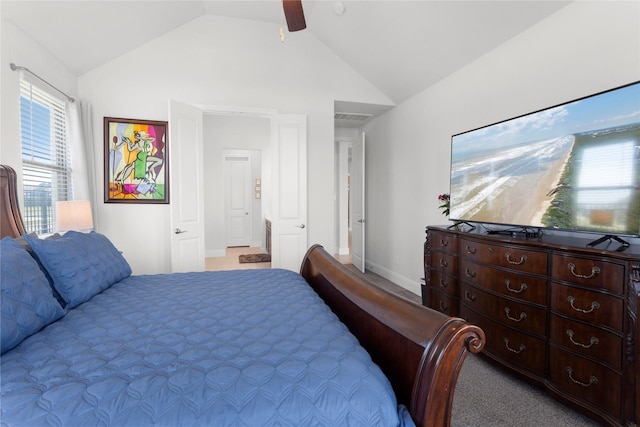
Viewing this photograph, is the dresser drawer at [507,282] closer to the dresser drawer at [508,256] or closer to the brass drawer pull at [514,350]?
the dresser drawer at [508,256]

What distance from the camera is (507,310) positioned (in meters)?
2.12

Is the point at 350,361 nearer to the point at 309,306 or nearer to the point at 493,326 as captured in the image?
the point at 309,306

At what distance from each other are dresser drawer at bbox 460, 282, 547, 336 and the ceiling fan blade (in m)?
2.31

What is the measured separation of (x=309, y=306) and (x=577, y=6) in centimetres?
279

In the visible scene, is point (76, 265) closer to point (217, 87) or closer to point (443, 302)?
point (443, 302)

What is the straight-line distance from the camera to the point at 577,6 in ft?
7.11

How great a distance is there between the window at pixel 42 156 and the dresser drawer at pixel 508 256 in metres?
3.64

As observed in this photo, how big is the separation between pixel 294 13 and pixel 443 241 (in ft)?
7.14

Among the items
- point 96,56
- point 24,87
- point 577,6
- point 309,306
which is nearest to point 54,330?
point 309,306

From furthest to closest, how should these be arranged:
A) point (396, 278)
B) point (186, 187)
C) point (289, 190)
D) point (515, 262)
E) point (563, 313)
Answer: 1. point (396, 278)
2. point (289, 190)
3. point (186, 187)
4. point (515, 262)
5. point (563, 313)

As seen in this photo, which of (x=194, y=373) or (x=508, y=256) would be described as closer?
(x=194, y=373)

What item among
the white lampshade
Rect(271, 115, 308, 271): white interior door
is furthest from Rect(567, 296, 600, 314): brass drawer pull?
the white lampshade

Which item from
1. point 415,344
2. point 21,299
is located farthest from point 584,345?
point 21,299

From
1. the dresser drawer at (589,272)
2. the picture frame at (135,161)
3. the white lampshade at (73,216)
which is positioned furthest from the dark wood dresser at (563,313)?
the picture frame at (135,161)
